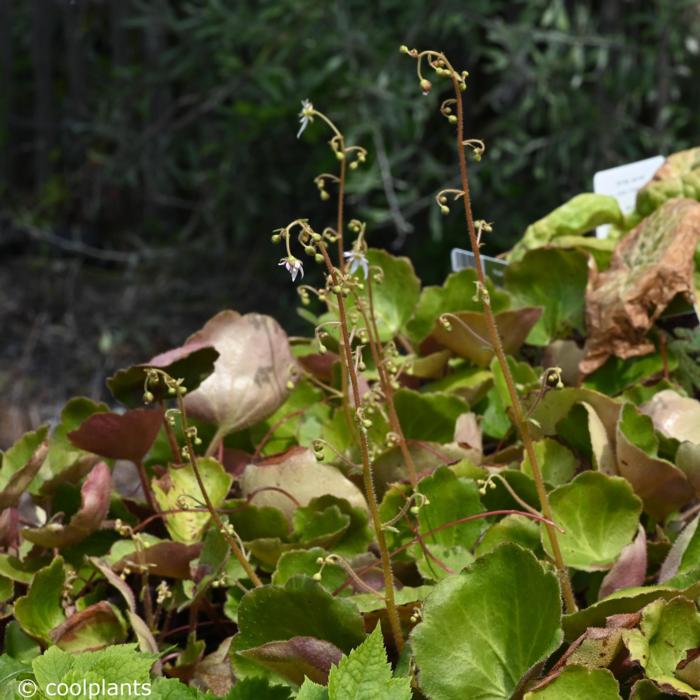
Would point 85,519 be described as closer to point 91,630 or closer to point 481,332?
point 91,630

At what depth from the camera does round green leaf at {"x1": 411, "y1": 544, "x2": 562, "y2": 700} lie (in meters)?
0.58

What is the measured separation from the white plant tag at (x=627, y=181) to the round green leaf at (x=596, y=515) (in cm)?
47

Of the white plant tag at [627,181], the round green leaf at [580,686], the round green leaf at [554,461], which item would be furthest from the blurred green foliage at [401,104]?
the round green leaf at [580,686]

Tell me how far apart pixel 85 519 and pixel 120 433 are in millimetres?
64

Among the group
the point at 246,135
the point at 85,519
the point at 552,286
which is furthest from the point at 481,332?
the point at 246,135

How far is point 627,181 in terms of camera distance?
43.9 inches

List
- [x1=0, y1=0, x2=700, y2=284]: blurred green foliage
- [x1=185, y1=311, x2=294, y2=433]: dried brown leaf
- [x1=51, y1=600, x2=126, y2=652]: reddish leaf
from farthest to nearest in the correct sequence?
1. [x1=0, y1=0, x2=700, y2=284]: blurred green foliage
2. [x1=185, y1=311, x2=294, y2=433]: dried brown leaf
3. [x1=51, y1=600, x2=126, y2=652]: reddish leaf

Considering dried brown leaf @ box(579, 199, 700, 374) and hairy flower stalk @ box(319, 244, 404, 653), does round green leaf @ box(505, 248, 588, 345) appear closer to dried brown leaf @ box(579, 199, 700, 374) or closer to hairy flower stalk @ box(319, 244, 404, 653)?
dried brown leaf @ box(579, 199, 700, 374)

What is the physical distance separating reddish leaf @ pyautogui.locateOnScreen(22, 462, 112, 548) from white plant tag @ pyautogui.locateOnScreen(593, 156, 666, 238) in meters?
0.62

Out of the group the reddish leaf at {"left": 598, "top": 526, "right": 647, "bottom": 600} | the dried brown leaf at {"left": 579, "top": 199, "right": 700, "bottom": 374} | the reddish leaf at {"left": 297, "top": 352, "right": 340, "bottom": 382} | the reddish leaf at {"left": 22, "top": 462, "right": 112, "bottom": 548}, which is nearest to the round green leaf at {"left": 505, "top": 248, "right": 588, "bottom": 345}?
the dried brown leaf at {"left": 579, "top": 199, "right": 700, "bottom": 374}

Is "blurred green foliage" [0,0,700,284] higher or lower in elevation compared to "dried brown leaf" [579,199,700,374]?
lower

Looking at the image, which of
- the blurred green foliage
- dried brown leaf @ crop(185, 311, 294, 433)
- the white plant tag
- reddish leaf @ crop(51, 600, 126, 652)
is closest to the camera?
reddish leaf @ crop(51, 600, 126, 652)

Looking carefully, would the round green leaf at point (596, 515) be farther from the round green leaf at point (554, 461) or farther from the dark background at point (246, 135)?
the dark background at point (246, 135)

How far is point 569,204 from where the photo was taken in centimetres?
103
